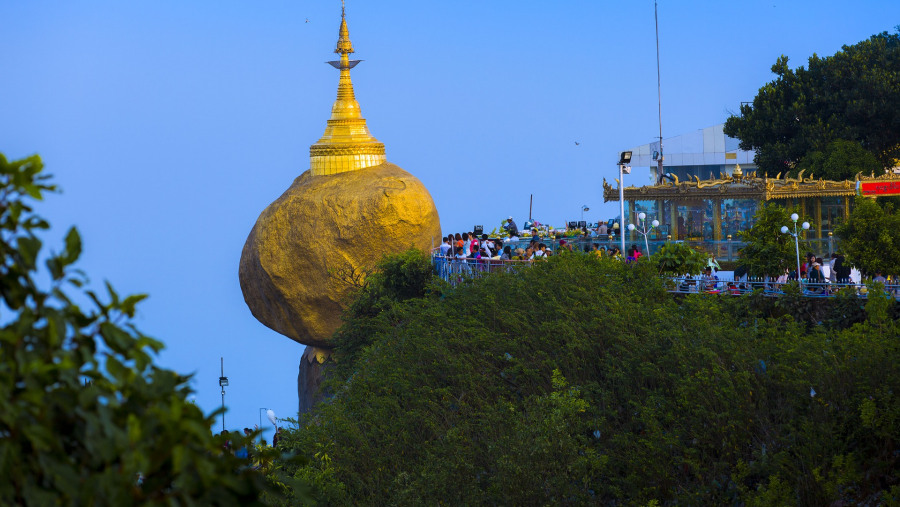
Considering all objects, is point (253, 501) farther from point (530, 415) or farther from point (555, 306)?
point (555, 306)

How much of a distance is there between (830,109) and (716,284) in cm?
2131

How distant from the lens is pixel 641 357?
53.6 feet

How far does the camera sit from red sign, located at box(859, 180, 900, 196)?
29.2 metres

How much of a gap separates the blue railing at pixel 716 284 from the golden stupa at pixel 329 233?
3398 millimetres

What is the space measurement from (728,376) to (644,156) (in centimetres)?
4310

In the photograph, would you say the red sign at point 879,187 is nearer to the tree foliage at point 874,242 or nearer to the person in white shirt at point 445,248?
the tree foliage at point 874,242

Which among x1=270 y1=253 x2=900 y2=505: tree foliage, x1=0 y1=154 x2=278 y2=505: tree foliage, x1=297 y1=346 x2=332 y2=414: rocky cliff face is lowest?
x1=297 y1=346 x2=332 y2=414: rocky cliff face

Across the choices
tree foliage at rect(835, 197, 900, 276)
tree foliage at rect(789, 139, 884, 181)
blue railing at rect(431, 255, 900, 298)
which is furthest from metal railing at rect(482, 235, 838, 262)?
tree foliage at rect(789, 139, 884, 181)

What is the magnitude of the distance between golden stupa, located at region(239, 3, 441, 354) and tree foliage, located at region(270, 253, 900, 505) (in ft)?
27.4

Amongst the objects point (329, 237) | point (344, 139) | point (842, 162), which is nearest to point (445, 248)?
point (329, 237)

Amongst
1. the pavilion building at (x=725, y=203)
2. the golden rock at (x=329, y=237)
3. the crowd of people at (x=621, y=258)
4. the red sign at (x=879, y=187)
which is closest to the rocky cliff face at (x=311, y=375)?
the golden rock at (x=329, y=237)

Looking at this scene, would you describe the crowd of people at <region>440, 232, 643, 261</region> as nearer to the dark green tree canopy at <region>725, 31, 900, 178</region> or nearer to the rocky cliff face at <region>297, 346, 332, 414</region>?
the rocky cliff face at <region>297, 346, 332, 414</region>

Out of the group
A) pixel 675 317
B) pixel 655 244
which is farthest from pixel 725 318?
pixel 655 244

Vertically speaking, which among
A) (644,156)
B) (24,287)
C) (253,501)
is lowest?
(253,501)
